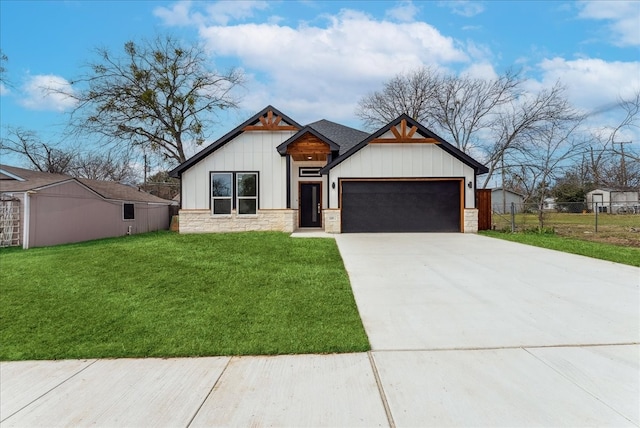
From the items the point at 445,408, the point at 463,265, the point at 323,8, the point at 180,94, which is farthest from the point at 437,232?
the point at 180,94

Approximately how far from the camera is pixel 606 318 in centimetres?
413

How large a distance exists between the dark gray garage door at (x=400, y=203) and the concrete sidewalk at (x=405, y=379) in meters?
8.73

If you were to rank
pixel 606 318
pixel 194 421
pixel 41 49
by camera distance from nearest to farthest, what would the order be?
1. pixel 194 421
2. pixel 606 318
3. pixel 41 49

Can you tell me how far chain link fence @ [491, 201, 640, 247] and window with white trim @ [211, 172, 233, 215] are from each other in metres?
12.2

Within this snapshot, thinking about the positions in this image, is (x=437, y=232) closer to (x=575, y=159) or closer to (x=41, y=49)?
(x=575, y=159)

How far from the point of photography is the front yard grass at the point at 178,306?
3553mm

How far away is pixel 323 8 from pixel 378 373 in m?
9.82

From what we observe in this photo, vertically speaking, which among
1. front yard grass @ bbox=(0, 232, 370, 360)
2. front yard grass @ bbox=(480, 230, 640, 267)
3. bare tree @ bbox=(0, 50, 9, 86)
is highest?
bare tree @ bbox=(0, 50, 9, 86)

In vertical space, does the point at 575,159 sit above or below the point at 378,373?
above

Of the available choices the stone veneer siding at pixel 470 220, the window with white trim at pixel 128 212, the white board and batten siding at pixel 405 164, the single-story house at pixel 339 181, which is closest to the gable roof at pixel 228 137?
the single-story house at pixel 339 181

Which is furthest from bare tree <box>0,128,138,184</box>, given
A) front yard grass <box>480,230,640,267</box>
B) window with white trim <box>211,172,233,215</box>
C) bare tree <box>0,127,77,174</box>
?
front yard grass <box>480,230,640,267</box>

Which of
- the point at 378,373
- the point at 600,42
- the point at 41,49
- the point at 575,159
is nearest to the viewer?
the point at 378,373

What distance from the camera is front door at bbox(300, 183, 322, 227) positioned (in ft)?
50.0

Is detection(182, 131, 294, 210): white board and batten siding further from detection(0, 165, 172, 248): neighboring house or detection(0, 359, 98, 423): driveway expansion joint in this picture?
detection(0, 359, 98, 423): driveway expansion joint
